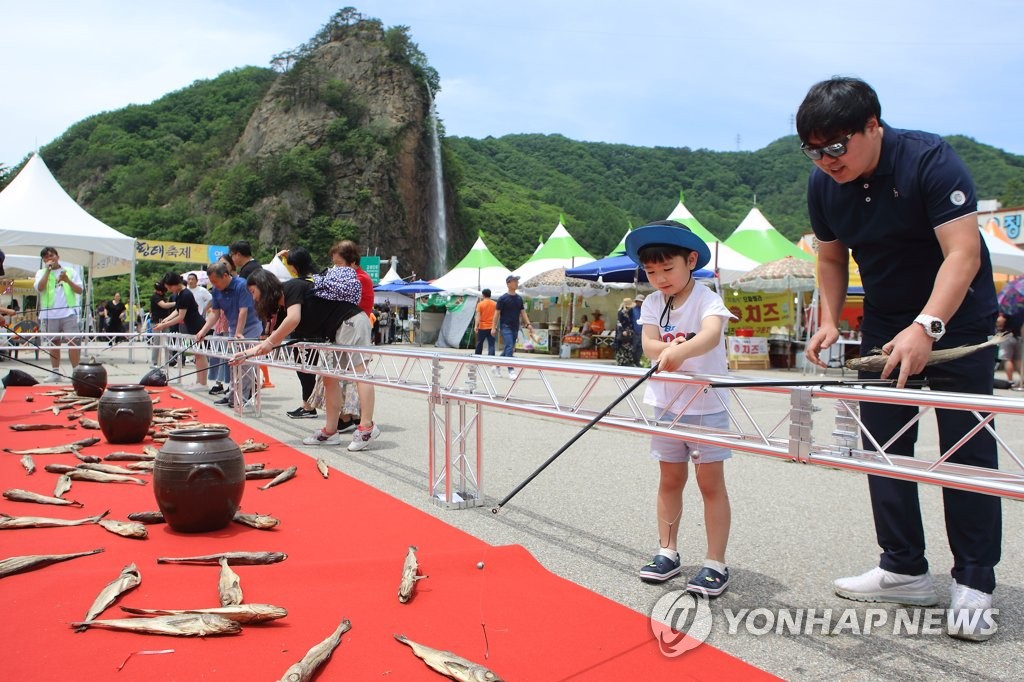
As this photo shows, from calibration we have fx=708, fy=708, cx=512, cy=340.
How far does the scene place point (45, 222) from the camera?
14852 millimetres

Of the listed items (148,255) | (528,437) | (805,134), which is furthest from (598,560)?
(148,255)

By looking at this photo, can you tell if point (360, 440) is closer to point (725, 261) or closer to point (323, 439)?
point (323, 439)

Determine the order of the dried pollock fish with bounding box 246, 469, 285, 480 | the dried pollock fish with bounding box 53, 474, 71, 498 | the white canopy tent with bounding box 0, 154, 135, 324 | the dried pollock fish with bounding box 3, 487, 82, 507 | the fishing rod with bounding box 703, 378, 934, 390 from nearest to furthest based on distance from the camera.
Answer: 1. the fishing rod with bounding box 703, 378, 934, 390
2. the dried pollock fish with bounding box 3, 487, 82, 507
3. the dried pollock fish with bounding box 53, 474, 71, 498
4. the dried pollock fish with bounding box 246, 469, 285, 480
5. the white canopy tent with bounding box 0, 154, 135, 324

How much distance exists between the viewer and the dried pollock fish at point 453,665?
90.6 inches

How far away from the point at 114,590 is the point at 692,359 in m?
2.66

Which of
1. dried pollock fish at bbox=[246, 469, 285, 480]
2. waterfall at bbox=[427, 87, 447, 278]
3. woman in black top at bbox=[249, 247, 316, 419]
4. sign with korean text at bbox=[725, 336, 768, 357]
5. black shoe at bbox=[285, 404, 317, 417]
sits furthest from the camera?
waterfall at bbox=[427, 87, 447, 278]

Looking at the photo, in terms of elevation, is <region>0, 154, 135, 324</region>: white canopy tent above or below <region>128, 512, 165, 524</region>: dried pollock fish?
above

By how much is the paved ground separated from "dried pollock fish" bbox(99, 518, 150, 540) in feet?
4.11

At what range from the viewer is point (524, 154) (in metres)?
107

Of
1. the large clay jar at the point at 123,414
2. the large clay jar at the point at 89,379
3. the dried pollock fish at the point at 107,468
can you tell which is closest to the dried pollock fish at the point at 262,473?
the dried pollock fish at the point at 107,468

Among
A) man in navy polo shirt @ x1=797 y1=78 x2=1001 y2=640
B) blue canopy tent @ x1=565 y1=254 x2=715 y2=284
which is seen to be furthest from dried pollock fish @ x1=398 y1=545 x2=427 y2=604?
blue canopy tent @ x1=565 y1=254 x2=715 y2=284

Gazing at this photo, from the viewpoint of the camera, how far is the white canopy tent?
14.4 metres

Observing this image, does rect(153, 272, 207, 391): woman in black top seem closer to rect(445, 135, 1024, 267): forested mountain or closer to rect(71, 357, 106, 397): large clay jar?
rect(71, 357, 106, 397): large clay jar

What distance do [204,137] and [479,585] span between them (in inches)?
3257
